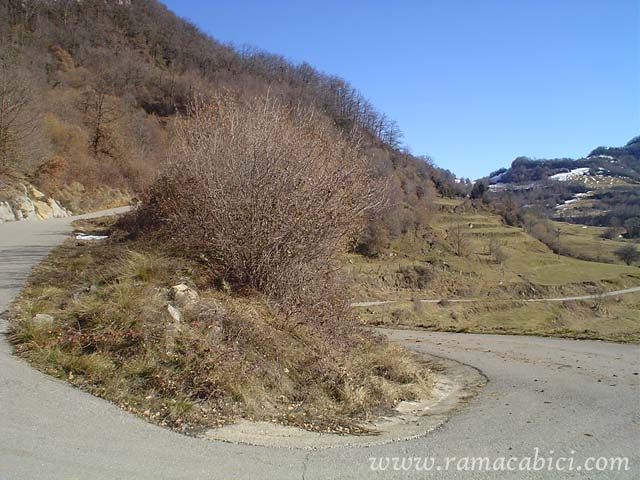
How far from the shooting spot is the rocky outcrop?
25908mm

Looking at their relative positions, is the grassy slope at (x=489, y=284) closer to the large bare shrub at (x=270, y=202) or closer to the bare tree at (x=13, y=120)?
the large bare shrub at (x=270, y=202)

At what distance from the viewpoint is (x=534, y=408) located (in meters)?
7.94

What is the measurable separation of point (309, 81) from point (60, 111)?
56.5m

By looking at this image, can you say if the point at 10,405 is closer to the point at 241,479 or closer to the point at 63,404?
the point at 63,404

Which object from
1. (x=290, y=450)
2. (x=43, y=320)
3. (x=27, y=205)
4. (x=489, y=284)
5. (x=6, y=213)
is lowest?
(x=489, y=284)

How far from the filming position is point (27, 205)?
28141 millimetres

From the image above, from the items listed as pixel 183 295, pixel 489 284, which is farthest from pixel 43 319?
pixel 489 284

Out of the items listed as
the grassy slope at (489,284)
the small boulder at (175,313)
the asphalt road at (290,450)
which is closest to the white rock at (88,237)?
the asphalt road at (290,450)

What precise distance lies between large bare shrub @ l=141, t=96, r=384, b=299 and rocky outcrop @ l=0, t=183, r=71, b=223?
19.5m

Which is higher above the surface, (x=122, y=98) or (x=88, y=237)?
(x=122, y=98)

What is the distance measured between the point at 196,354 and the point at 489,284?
52.1 meters

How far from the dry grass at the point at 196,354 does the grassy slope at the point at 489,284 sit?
13103 mm

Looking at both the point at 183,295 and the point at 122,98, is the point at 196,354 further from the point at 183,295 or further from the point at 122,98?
the point at 122,98

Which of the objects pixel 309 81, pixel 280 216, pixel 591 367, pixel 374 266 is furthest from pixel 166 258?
pixel 309 81
